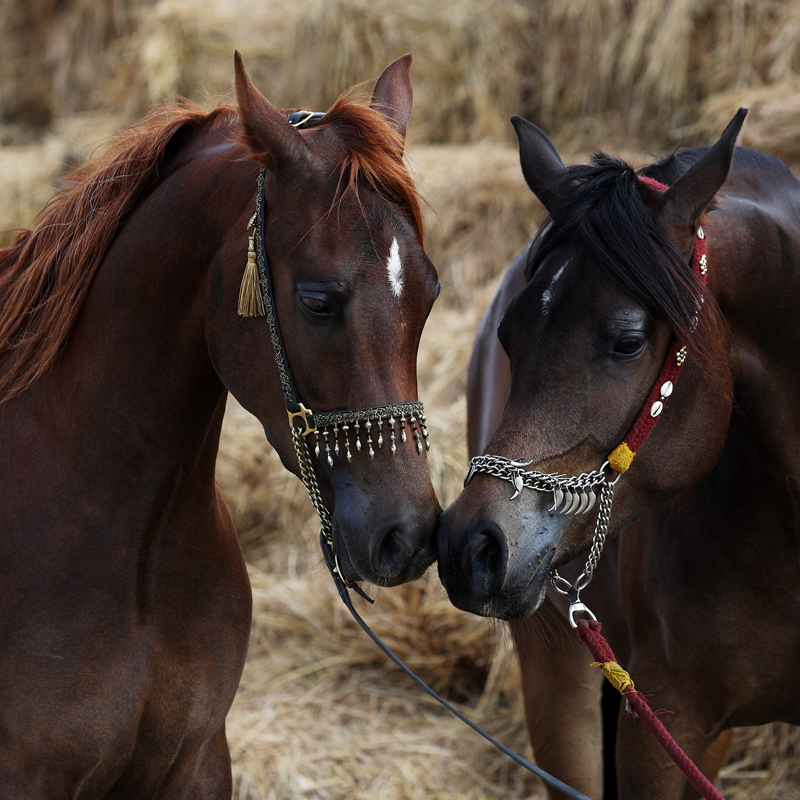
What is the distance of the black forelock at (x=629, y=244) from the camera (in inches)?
66.9

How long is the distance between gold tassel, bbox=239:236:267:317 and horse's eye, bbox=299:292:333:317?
89 mm

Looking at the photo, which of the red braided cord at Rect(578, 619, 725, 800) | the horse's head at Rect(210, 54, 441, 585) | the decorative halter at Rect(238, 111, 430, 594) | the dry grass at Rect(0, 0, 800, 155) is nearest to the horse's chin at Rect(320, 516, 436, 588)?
the horse's head at Rect(210, 54, 441, 585)

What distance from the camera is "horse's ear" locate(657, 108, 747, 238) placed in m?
1.67

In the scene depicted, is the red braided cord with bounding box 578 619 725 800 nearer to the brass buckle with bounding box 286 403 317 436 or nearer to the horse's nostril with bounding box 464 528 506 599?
the horse's nostril with bounding box 464 528 506 599

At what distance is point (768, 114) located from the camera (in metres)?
4.40

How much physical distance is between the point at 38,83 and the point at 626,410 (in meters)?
8.35

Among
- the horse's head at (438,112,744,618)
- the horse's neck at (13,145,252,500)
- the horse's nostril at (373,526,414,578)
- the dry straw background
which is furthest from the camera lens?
the dry straw background

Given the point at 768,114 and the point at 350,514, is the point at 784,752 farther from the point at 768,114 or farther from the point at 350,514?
the point at 768,114

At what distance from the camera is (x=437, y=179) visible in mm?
5336

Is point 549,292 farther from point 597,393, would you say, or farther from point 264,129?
point 264,129

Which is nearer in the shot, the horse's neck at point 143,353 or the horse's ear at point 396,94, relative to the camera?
the horse's neck at point 143,353

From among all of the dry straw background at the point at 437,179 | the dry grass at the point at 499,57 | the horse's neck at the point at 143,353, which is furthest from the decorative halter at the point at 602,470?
the dry grass at the point at 499,57

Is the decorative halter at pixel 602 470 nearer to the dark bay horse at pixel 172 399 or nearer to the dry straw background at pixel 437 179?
the dark bay horse at pixel 172 399

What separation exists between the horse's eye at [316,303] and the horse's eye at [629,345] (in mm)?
538
